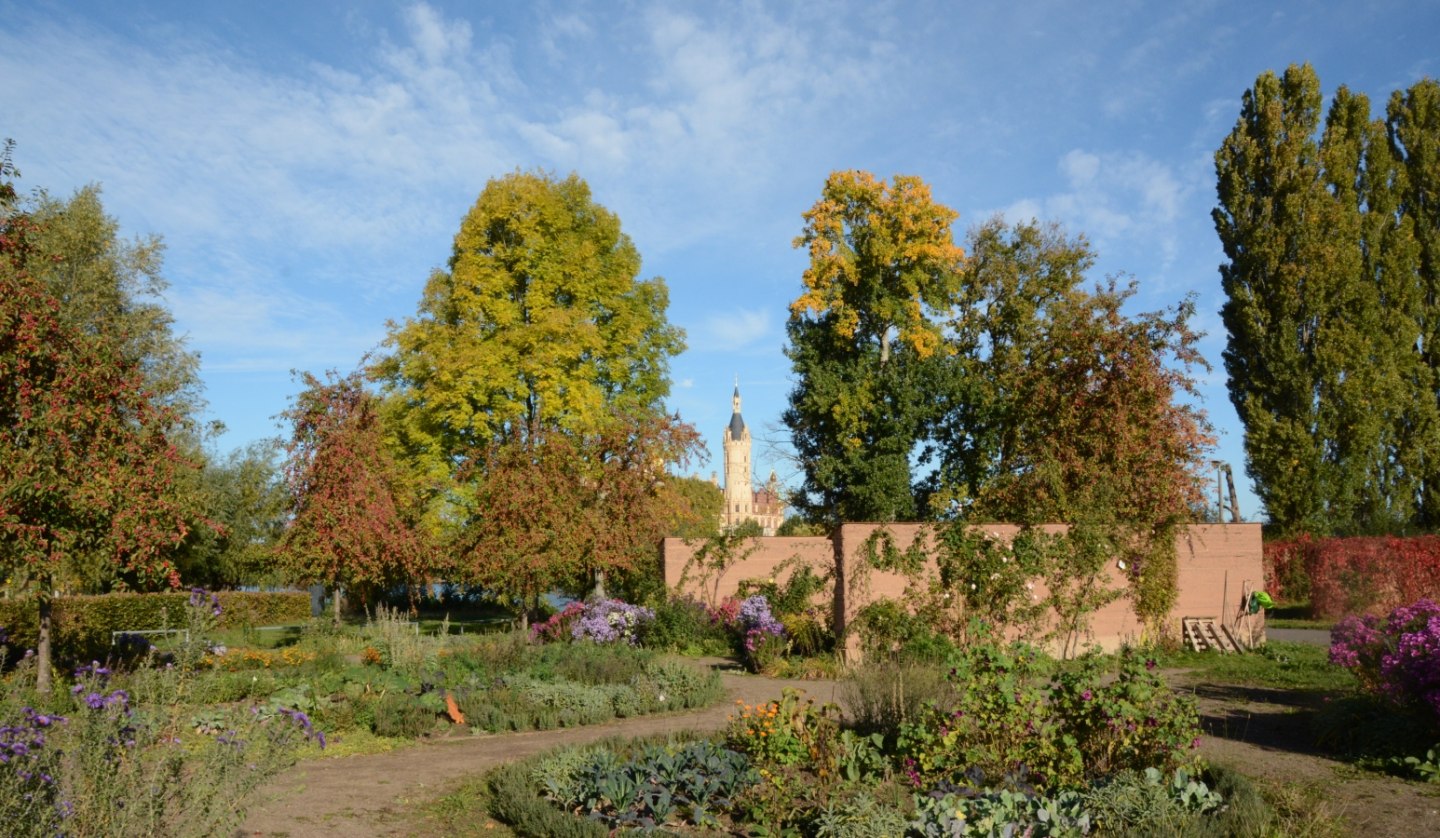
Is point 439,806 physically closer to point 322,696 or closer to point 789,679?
point 322,696

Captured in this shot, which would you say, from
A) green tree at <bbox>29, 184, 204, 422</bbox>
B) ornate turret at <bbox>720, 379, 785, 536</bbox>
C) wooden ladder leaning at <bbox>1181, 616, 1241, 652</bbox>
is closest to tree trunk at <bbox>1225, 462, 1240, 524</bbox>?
wooden ladder leaning at <bbox>1181, 616, 1241, 652</bbox>

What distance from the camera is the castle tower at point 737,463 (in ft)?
446

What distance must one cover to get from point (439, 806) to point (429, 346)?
17.5 m

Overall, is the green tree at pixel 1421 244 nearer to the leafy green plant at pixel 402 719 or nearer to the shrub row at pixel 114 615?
the leafy green plant at pixel 402 719

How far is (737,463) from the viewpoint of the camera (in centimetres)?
14125

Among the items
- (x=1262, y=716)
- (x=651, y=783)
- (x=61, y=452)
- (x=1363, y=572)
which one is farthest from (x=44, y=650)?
(x=1363, y=572)

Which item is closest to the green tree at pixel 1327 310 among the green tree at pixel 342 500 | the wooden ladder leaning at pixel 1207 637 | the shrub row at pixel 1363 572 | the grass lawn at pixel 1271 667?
the shrub row at pixel 1363 572

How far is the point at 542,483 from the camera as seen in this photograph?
54.6 ft

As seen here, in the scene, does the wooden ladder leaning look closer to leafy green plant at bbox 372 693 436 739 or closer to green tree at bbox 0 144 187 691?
leafy green plant at bbox 372 693 436 739

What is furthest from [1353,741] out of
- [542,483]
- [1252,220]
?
[1252,220]

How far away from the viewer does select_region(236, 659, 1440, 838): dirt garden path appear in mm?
6195

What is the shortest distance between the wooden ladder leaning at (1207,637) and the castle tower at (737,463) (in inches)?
4601

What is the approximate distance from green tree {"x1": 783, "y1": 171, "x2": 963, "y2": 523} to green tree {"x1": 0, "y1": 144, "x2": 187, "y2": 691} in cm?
1821

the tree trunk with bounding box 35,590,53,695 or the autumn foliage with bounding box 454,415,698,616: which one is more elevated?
the autumn foliage with bounding box 454,415,698,616
